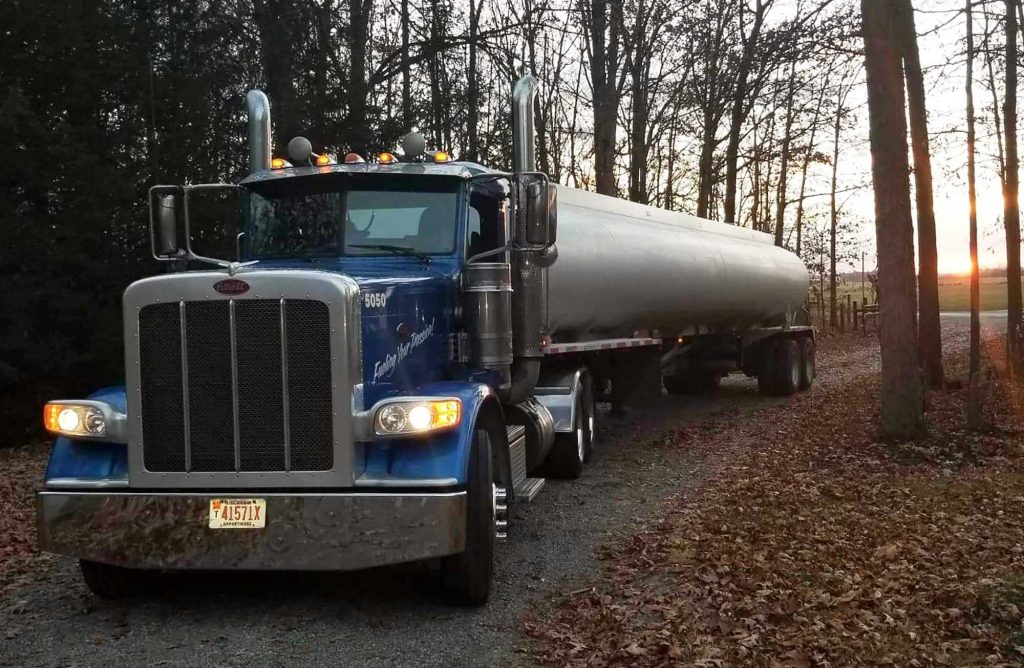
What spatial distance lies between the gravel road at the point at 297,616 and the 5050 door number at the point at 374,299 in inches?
71.5

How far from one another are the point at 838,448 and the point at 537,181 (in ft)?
20.7

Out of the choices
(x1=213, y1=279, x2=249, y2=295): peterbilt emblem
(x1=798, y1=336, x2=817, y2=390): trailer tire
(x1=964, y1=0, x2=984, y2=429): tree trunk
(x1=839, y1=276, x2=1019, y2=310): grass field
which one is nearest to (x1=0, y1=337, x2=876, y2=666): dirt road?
(x1=213, y1=279, x2=249, y2=295): peterbilt emblem

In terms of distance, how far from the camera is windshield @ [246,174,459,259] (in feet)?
24.6

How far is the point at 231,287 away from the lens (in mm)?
5695

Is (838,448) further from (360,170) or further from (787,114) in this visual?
(787,114)

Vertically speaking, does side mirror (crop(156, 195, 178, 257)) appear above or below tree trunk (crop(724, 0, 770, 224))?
below

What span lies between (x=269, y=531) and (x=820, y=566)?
144 inches

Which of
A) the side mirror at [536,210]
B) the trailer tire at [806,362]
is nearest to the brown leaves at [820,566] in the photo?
the side mirror at [536,210]

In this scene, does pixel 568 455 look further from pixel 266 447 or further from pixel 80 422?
pixel 80 422

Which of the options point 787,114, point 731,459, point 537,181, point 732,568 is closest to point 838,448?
point 731,459

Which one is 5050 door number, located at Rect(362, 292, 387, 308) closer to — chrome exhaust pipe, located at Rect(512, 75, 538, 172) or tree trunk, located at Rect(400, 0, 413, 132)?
chrome exhaust pipe, located at Rect(512, 75, 538, 172)

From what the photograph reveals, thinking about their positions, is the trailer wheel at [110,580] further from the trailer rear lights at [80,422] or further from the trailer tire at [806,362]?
the trailer tire at [806,362]

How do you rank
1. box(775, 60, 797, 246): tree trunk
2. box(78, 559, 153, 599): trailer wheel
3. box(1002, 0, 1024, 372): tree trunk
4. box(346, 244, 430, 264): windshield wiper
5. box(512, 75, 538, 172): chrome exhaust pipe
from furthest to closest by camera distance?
box(775, 60, 797, 246): tree trunk < box(1002, 0, 1024, 372): tree trunk < box(512, 75, 538, 172): chrome exhaust pipe < box(346, 244, 430, 264): windshield wiper < box(78, 559, 153, 599): trailer wheel

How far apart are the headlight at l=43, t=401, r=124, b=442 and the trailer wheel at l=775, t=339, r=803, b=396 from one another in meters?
15.2
